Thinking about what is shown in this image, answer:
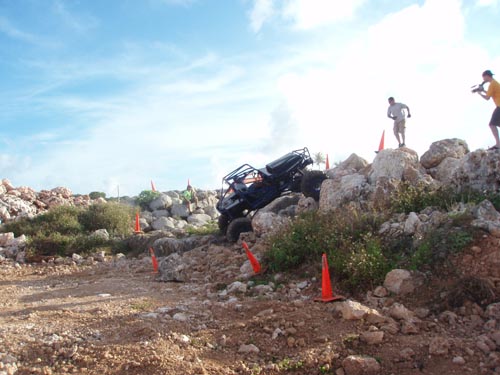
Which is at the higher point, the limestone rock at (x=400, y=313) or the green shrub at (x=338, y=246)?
the green shrub at (x=338, y=246)

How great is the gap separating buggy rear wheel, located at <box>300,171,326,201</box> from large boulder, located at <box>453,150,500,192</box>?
3431mm

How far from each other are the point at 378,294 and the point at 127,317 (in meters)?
3.15

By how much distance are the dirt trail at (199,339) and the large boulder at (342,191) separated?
3.36 m

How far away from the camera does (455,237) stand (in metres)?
6.40

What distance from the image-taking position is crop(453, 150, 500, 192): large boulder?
8.67m

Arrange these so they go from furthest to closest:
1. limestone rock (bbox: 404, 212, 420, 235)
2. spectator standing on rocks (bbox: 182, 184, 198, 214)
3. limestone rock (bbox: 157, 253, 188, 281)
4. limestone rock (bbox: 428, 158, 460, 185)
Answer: spectator standing on rocks (bbox: 182, 184, 198, 214)
limestone rock (bbox: 428, 158, 460, 185)
limestone rock (bbox: 157, 253, 188, 281)
limestone rock (bbox: 404, 212, 420, 235)

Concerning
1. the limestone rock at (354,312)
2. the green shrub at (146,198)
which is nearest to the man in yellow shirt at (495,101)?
the limestone rock at (354,312)

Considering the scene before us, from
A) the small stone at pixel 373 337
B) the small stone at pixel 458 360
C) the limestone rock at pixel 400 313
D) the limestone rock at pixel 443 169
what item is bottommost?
the small stone at pixel 458 360

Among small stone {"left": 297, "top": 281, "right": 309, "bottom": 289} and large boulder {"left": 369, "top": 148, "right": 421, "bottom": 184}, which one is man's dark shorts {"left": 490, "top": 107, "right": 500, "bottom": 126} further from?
small stone {"left": 297, "top": 281, "right": 309, "bottom": 289}

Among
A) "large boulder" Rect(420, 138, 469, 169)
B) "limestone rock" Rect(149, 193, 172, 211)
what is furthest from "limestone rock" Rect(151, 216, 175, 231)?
"large boulder" Rect(420, 138, 469, 169)

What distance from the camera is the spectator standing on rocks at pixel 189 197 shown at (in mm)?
21641

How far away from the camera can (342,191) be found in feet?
33.8

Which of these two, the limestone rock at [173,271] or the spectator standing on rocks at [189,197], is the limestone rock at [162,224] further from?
the limestone rock at [173,271]

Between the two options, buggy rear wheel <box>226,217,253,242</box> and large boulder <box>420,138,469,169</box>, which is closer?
large boulder <box>420,138,469,169</box>
